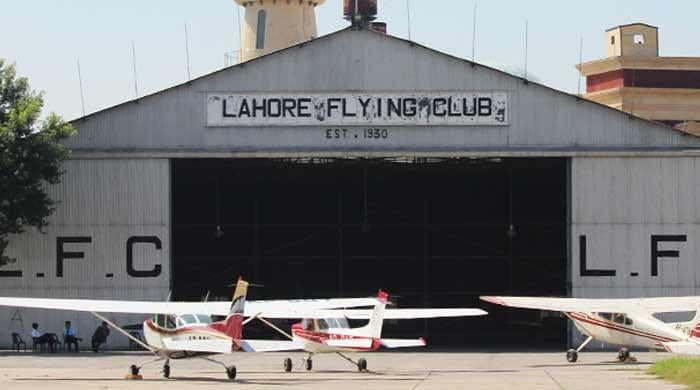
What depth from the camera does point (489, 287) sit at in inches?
2480

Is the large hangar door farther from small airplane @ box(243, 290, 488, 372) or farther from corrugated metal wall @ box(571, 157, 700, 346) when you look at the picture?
small airplane @ box(243, 290, 488, 372)

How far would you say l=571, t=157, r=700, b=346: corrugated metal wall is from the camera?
167ft

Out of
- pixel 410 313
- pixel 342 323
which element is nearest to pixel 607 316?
pixel 410 313

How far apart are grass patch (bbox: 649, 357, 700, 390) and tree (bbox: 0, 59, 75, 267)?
22185 mm

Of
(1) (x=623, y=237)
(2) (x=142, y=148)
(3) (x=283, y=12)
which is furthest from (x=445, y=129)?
(3) (x=283, y=12)

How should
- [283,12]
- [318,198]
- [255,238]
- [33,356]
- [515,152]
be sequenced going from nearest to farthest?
[33,356]
[515,152]
[255,238]
[318,198]
[283,12]

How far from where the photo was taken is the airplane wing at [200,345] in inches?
1395

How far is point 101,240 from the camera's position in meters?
51.6

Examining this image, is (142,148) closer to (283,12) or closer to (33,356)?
(33,356)

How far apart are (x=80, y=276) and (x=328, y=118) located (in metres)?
10.1

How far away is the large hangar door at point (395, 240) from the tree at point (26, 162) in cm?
934

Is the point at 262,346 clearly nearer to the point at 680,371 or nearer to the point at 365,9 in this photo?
the point at 680,371

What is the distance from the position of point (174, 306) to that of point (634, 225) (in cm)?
1963

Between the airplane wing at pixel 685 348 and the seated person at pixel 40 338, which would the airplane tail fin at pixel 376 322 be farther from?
the seated person at pixel 40 338
